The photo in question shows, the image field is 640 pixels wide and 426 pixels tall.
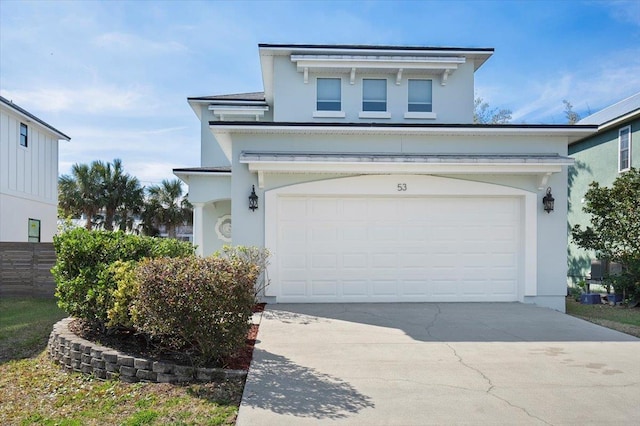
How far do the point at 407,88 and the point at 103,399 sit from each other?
12.0 meters

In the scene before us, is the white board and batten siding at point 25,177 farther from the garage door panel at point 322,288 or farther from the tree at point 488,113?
the tree at point 488,113

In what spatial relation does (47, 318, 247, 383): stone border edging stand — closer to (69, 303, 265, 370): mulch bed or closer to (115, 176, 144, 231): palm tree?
(69, 303, 265, 370): mulch bed

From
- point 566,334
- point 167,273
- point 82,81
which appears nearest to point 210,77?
point 82,81

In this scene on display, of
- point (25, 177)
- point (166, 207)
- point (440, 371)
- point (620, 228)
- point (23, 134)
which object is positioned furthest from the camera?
point (166, 207)

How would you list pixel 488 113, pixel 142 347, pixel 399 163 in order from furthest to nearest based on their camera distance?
pixel 488 113, pixel 399 163, pixel 142 347

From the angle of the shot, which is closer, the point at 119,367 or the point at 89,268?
the point at 119,367

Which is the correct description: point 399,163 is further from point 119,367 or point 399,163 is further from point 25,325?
point 25,325

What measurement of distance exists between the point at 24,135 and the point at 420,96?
55.2ft

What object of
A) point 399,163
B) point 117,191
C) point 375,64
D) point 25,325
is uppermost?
point 375,64

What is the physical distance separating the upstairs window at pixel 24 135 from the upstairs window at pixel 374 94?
15101mm

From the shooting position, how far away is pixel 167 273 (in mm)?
5223

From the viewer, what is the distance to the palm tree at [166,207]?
2733cm

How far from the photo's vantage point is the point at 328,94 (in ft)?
45.8

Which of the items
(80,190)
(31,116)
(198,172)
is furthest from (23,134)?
(198,172)
